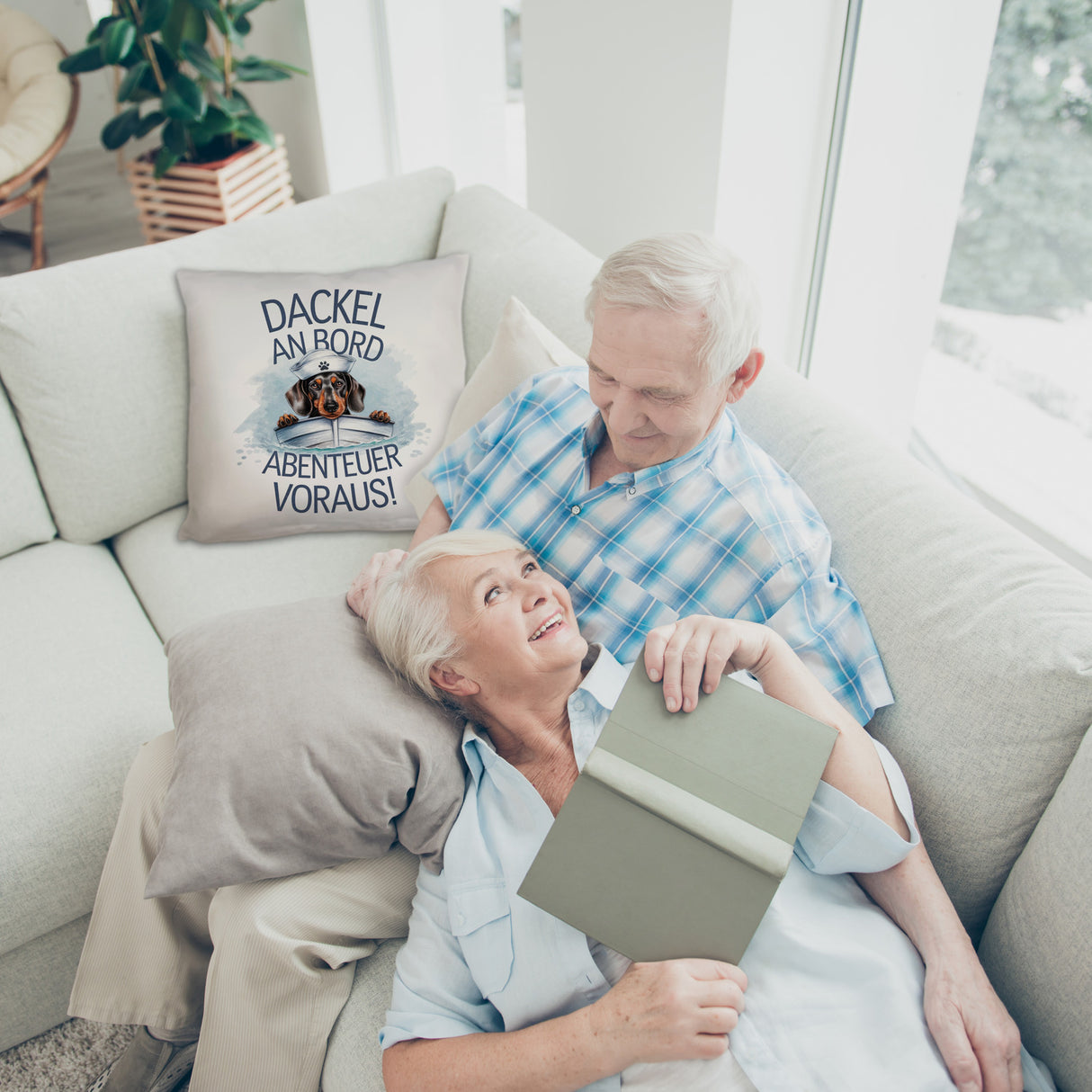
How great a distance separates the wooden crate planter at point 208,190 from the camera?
2838mm

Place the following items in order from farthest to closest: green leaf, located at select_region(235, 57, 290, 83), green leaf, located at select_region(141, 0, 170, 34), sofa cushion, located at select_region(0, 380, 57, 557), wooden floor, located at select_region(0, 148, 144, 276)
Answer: wooden floor, located at select_region(0, 148, 144, 276) → green leaf, located at select_region(235, 57, 290, 83) → green leaf, located at select_region(141, 0, 170, 34) → sofa cushion, located at select_region(0, 380, 57, 557)

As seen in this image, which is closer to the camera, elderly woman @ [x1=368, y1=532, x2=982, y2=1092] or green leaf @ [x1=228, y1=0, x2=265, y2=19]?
elderly woman @ [x1=368, y1=532, x2=982, y2=1092]

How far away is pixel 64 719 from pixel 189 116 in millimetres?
2073

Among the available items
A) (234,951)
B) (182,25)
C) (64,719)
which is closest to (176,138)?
(182,25)

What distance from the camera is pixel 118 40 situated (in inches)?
102

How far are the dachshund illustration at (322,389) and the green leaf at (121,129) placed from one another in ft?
6.33

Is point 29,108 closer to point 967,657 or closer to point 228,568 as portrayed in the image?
point 228,568

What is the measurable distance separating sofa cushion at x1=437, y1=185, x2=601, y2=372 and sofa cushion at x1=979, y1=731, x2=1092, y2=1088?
1056mm

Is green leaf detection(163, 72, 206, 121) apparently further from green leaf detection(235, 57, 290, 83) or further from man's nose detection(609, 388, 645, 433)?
man's nose detection(609, 388, 645, 433)

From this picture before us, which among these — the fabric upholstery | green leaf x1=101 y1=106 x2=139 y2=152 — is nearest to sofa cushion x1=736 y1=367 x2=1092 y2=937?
green leaf x1=101 y1=106 x2=139 y2=152

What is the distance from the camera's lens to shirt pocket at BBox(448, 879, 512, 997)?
36.7 inches

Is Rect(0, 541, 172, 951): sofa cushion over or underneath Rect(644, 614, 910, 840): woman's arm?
underneath

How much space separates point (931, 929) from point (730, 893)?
10.4 inches

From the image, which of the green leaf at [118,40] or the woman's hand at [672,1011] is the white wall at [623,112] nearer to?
the green leaf at [118,40]
